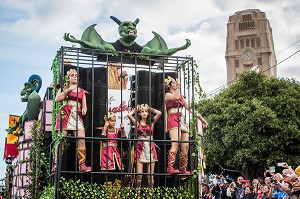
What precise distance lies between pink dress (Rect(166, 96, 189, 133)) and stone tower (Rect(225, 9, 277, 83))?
80341 mm

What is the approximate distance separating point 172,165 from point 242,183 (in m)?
6.50

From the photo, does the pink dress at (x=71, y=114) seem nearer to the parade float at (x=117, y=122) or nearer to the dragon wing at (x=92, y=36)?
the parade float at (x=117, y=122)

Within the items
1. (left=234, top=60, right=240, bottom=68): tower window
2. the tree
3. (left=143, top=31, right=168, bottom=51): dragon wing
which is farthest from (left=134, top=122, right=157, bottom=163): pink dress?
(left=234, top=60, right=240, bottom=68): tower window

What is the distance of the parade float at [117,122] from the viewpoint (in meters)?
8.66

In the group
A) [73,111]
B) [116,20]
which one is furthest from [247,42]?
[73,111]

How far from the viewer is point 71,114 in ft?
28.9

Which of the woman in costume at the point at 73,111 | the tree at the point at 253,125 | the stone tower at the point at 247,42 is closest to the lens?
the woman in costume at the point at 73,111

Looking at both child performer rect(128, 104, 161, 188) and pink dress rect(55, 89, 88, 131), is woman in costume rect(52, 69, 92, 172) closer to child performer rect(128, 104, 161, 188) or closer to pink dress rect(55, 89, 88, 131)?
pink dress rect(55, 89, 88, 131)

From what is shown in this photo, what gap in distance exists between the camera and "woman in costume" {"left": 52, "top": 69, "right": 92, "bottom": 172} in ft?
28.4

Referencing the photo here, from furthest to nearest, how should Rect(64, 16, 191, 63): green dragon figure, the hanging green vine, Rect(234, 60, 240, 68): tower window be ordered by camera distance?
Rect(234, 60, 240, 68): tower window, the hanging green vine, Rect(64, 16, 191, 63): green dragon figure

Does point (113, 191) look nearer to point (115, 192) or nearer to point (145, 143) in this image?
point (115, 192)

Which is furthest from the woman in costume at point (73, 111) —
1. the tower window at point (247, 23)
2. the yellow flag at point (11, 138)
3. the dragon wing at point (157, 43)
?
the tower window at point (247, 23)

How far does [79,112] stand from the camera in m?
8.88

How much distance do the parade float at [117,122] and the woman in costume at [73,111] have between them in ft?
0.11
